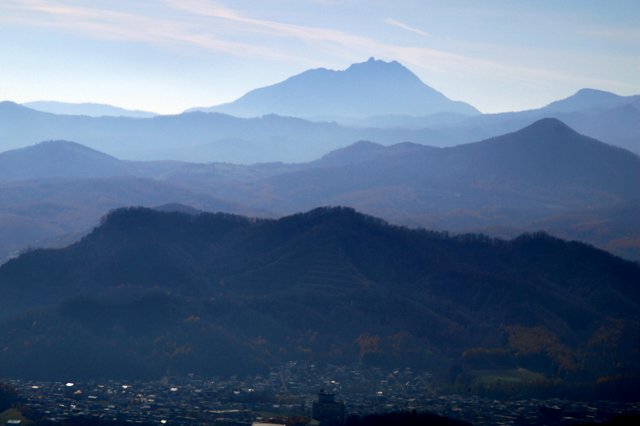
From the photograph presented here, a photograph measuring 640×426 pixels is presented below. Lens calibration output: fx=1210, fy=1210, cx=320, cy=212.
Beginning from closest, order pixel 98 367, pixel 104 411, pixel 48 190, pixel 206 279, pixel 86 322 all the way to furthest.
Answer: pixel 104 411
pixel 98 367
pixel 86 322
pixel 206 279
pixel 48 190

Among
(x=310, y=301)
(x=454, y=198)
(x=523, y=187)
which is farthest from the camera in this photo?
(x=523, y=187)

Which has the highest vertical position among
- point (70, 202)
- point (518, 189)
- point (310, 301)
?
point (518, 189)

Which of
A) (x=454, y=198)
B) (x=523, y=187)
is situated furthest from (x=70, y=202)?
(x=523, y=187)

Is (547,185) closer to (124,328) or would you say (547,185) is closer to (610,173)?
(610,173)

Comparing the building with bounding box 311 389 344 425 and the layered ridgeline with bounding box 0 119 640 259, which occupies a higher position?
the layered ridgeline with bounding box 0 119 640 259

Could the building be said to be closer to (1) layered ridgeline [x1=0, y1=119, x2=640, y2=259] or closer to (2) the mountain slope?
(1) layered ridgeline [x1=0, y1=119, x2=640, y2=259]

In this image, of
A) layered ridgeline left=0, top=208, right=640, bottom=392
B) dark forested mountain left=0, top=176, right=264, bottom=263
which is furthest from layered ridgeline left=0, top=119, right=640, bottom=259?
layered ridgeline left=0, top=208, right=640, bottom=392

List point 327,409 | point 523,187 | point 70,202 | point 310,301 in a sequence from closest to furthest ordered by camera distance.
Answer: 1. point 327,409
2. point 310,301
3. point 70,202
4. point 523,187

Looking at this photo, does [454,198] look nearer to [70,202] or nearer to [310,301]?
[70,202]

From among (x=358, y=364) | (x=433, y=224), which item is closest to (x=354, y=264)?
(x=358, y=364)
